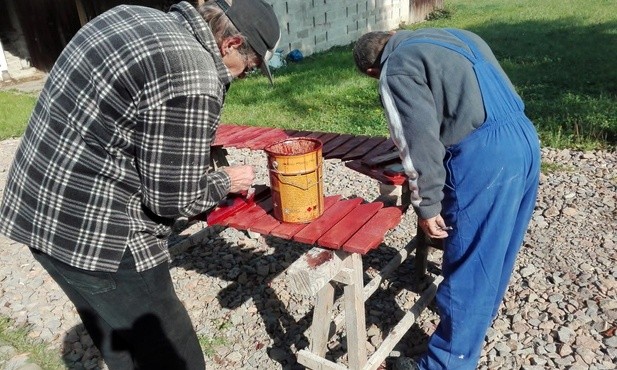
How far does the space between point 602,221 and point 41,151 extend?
4.01m

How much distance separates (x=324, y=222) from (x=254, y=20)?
38.2 inches

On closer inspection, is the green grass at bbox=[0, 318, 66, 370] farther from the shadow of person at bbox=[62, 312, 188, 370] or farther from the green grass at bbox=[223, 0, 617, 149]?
the green grass at bbox=[223, 0, 617, 149]

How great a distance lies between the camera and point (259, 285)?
3846 mm

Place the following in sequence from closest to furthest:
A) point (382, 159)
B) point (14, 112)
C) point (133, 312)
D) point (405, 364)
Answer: point (133, 312), point (405, 364), point (382, 159), point (14, 112)

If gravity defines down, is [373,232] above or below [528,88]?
above

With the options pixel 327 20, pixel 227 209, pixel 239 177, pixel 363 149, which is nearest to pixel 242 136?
pixel 363 149

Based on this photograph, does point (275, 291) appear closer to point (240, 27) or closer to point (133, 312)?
point (133, 312)

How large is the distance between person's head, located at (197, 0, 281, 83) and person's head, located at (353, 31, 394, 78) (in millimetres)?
733

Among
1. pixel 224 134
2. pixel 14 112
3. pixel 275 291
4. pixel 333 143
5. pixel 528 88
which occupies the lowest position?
pixel 14 112

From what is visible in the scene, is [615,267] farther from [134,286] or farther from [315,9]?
[315,9]

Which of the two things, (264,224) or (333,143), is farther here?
(333,143)

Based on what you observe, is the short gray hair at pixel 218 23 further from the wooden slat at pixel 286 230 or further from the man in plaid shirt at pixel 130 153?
the wooden slat at pixel 286 230

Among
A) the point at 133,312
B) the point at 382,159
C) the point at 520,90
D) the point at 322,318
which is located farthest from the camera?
the point at 520,90

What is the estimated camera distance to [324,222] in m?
2.41
